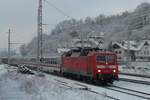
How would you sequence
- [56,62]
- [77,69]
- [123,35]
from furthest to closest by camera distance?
[123,35] < [56,62] < [77,69]

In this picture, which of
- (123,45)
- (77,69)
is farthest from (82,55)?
(123,45)

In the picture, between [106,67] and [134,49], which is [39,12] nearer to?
[106,67]

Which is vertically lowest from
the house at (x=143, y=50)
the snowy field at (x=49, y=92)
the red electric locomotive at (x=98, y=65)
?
the snowy field at (x=49, y=92)

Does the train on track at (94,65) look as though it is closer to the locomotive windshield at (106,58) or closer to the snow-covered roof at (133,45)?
the locomotive windshield at (106,58)

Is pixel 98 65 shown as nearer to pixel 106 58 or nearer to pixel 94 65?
pixel 94 65

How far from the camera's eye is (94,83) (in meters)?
21.3

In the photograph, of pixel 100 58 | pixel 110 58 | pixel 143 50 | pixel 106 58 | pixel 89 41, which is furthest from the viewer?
pixel 143 50

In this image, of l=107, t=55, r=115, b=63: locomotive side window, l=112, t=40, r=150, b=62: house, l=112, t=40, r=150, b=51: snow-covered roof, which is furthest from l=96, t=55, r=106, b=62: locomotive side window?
l=112, t=40, r=150, b=51: snow-covered roof

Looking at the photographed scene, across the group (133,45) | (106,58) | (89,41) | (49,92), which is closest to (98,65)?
(106,58)

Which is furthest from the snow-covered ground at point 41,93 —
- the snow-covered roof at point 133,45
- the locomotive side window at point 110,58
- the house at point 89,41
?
the snow-covered roof at point 133,45

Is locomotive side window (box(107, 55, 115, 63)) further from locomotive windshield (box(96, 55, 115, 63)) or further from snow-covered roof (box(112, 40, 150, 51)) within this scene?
snow-covered roof (box(112, 40, 150, 51))

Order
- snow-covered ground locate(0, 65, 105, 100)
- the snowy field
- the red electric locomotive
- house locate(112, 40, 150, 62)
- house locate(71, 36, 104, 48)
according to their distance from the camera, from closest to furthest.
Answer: snow-covered ground locate(0, 65, 105, 100) → the snowy field → the red electric locomotive → house locate(71, 36, 104, 48) → house locate(112, 40, 150, 62)

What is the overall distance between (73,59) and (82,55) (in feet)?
8.41

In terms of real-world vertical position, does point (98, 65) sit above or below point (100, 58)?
below
